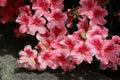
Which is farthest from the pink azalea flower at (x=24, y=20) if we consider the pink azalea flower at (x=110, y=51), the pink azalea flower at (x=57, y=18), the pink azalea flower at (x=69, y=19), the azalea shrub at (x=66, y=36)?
the pink azalea flower at (x=110, y=51)

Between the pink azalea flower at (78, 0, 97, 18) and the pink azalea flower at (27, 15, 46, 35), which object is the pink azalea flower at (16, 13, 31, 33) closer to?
the pink azalea flower at (27, 15, 46, 35)

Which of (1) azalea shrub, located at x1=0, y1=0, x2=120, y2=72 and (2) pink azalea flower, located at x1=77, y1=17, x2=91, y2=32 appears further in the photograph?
(2) pink azalea flower, located at x1=77, y1=17, x2=91, y2=32

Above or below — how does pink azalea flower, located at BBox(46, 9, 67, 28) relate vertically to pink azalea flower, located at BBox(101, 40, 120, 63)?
above

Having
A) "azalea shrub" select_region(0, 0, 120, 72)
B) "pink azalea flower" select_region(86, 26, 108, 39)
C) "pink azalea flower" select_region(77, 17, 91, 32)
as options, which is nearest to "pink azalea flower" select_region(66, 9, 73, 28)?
"azalea shrub" select_region(0, 0, 120, 72)

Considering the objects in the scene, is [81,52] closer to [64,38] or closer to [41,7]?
[64,38]

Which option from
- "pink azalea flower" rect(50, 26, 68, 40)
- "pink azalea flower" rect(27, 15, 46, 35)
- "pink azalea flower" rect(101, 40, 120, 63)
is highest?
"pink azalea flower" rect(27, 15, 46, 35)

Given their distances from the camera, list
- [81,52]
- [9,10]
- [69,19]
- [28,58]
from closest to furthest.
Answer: [81,52] < [28,58] < [69,19] < [9,10]

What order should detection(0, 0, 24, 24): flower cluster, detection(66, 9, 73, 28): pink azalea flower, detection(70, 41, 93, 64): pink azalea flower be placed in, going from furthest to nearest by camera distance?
1. detection(0, 0, 24, 24): flower cluster
2. detection(66, 9, 73, 28): pink azalea flower
3. detection(70, 41, 93, 64): pink azalea flower

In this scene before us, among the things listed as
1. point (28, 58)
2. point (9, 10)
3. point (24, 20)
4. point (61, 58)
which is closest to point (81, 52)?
point (61, 58)
